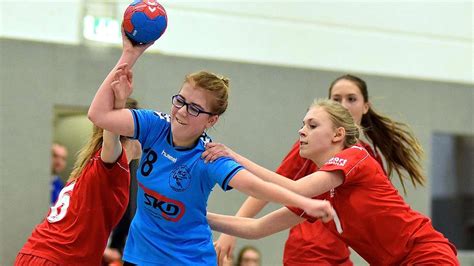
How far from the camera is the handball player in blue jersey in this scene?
3.85 m

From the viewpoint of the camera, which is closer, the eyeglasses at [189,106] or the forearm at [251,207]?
the eyeglasses at [189,106]

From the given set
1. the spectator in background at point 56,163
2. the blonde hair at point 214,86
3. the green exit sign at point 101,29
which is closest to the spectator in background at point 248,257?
the spectator in background at point 56,163

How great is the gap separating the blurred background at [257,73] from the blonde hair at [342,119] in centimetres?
397

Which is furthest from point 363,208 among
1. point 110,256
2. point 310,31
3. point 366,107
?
point 310,31

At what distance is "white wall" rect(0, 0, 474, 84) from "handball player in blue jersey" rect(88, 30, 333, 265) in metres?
4.19

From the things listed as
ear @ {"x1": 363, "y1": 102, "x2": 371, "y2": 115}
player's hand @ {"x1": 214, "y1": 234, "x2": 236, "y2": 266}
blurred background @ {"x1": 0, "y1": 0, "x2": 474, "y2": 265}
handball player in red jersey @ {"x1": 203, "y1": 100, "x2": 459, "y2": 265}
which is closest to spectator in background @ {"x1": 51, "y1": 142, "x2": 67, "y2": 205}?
blurred background @ {"x1": 0, "y1": 0, "x2": 474, "y2": 265}

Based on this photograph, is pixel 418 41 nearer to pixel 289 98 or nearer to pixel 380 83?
pixel 380 83

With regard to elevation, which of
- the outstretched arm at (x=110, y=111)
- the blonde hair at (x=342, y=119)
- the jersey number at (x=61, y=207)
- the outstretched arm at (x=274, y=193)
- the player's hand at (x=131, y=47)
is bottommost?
the jersey number at (x=61, y=207)

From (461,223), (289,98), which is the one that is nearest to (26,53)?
(289,98)

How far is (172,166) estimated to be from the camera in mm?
3879

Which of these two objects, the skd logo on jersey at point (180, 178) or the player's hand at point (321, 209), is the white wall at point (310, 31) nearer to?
the skd logo on jersey at point (180, 178)

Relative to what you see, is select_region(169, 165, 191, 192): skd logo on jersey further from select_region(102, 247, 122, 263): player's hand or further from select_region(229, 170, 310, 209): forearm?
select_region(102, 247, 122, 263): player's hand

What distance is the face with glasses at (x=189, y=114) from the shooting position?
388 centimetres

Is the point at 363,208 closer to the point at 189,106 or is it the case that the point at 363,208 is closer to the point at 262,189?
the point at 262,189
